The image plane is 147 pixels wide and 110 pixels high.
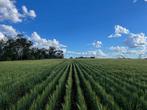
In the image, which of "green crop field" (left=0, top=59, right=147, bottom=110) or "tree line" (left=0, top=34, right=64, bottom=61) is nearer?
→ "green crop field" (left=0, top=59, right=147, bottom=110)

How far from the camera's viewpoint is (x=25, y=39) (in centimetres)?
11444

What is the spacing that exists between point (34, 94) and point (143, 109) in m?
4.14

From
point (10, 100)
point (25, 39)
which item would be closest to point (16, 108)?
point (10, 100)

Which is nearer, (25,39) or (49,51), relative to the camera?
(25,39)

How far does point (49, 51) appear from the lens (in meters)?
152

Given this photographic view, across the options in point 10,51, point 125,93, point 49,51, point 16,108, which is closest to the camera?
point 16,108

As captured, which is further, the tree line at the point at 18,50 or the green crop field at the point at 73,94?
the tree line at the point at 18,50

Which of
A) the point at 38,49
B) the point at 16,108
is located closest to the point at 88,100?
the point at 16,108

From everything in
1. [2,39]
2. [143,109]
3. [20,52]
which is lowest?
[143,109]

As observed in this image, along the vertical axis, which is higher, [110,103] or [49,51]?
[49,51]

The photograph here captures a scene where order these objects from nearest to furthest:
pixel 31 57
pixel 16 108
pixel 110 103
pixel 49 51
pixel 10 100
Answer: pixel 16 108 < pixel 110 103 < pixel 10 100 < pixel 31 57 < pixel 49 51

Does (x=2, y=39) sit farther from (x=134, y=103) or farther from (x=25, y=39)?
(x=134, y=103)

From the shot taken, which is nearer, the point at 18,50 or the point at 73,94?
the point at 73,94

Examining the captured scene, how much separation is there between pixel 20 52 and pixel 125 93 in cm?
10557
